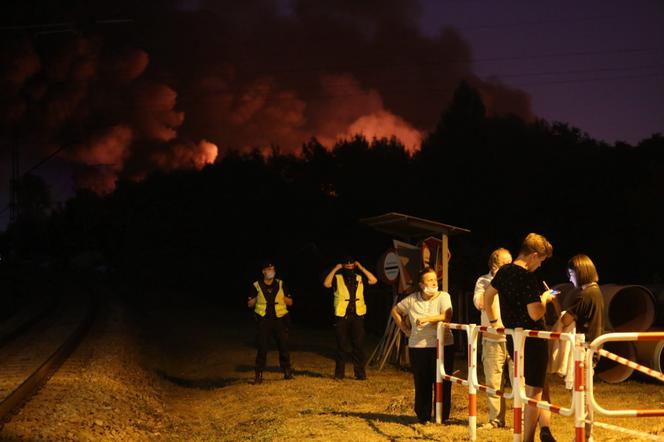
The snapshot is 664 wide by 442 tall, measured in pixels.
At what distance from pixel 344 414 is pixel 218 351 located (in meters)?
10.8

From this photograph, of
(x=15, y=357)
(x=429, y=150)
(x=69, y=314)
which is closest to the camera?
(x=15, y=357)

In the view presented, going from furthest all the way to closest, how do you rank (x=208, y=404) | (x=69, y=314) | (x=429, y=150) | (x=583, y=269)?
(x=429, y=150) → (x=69, y=314) → (x=208, y=404) → (x=583, y=269)

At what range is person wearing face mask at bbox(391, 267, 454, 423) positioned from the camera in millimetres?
10211

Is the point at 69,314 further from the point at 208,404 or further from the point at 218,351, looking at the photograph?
the point at 208,404

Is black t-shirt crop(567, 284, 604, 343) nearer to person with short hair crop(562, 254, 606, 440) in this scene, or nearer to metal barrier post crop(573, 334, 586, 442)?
person with short hair crop(562, 254, 606, 440)

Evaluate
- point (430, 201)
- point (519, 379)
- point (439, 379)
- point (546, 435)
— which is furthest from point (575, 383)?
point (430, 201)

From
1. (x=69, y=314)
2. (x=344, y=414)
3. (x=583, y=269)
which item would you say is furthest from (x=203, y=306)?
(x=583, y=269)

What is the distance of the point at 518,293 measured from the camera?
27.4 feet

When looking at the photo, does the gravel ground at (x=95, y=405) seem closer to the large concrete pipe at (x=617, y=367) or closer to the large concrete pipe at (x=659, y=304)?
the large concrete pipe at (x=617, y=367)

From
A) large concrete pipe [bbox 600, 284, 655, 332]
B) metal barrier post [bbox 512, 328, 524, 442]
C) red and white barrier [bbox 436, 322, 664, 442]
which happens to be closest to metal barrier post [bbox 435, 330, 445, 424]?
red and white barrier [bbox 436, 322, 664, 442]

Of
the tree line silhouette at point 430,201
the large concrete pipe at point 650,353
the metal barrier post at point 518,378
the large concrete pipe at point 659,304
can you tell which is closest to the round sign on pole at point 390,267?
the large concrete pipe at point 650,353

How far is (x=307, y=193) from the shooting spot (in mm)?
47781

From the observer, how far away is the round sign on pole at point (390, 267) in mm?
16328

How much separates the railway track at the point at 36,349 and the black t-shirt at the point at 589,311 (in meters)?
7.89
